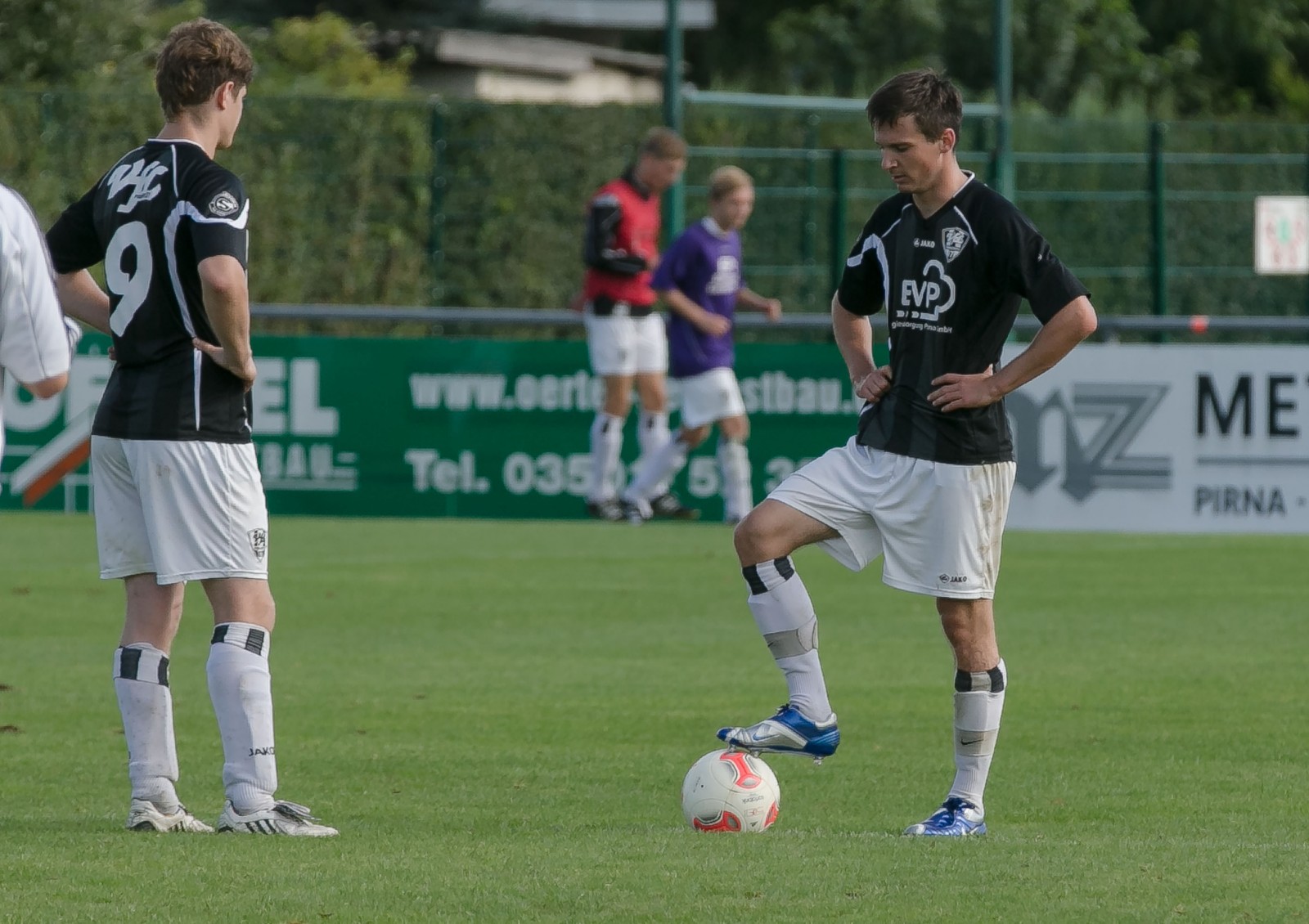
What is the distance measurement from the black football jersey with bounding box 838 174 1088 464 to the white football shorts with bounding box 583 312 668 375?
31.4ft

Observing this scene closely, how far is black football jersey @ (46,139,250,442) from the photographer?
242 inches

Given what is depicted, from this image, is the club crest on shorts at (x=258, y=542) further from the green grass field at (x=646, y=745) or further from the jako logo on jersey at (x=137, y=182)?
the jako logo on jersey at (x=137, y=182)

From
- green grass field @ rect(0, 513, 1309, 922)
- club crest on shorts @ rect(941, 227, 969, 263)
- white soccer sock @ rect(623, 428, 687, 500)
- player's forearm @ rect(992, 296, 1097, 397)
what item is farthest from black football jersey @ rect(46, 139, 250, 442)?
white soccer sock @ rect(623, 428, 687, 500)

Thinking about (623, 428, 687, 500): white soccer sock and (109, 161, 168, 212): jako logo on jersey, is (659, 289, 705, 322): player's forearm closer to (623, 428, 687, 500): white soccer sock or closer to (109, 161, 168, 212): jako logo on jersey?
(623, 428, 687, 500): white soccer sock

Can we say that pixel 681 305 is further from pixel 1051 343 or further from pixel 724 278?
pixel 1051 343

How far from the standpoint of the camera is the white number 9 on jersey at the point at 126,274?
245 inches

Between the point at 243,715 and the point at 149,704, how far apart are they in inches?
13.7

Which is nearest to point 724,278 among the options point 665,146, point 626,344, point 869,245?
point 626,344

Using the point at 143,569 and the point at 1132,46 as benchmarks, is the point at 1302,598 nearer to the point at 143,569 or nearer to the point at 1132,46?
the point at 143,569

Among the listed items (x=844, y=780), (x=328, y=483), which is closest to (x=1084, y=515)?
(x=328, y=483)

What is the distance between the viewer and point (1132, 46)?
41.1 m

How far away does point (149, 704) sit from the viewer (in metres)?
6.41

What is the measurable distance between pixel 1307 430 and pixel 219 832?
11024 millimetres

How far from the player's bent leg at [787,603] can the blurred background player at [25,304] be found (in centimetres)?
212
